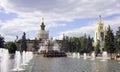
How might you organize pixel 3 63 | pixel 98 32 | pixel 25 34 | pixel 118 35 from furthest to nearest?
1. pixel 25 34
2. pixel 98 32
3. pixel 118 35
4. pixel 3 63

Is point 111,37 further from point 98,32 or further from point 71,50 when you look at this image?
point 98,32

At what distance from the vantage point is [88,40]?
346 ft

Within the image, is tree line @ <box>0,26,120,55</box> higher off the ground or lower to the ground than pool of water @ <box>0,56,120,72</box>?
higher

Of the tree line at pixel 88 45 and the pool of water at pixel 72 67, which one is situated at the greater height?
the tree line at pixel 88 45

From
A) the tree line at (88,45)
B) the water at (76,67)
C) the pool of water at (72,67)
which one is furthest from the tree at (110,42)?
the water at (76,67)

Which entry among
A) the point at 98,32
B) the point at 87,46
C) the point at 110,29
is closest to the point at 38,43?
the point at 98,32

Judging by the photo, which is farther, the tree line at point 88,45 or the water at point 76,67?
the tree line at point 88,45

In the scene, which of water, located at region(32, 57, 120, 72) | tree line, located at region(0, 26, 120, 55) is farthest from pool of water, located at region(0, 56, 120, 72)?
tree line, located at region(0, 26, 120, 55)

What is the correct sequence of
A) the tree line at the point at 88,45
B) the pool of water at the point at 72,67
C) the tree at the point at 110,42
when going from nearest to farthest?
the pool of water at the point at 72,67
the tree line at the point at 88,45
the tree at the point at 110,42

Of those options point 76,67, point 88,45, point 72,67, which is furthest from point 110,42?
point 76,67

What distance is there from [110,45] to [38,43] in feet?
390

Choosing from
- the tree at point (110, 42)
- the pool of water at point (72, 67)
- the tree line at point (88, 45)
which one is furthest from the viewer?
the tree at point (110, 42)

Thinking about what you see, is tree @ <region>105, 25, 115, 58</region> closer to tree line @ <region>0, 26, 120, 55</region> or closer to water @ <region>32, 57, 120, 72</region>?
tree line @ <region>0, 26, 120, 55</region>

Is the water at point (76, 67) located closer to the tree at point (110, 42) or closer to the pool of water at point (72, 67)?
the pool of water at point (72, 67)
